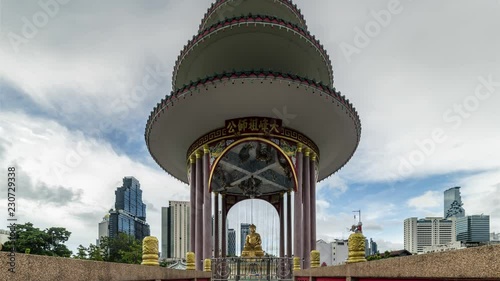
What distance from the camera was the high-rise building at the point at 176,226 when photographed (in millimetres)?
70250

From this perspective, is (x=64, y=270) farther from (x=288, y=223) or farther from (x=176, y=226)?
(x=176, y=226)

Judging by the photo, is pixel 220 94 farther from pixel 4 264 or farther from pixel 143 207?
pixel 143 207

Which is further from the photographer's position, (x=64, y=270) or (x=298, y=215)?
(x=298, y=215)

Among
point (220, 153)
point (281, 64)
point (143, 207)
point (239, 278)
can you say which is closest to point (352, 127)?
point (281, 64)

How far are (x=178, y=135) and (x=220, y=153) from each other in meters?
2.33

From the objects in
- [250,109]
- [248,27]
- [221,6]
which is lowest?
[250,109]

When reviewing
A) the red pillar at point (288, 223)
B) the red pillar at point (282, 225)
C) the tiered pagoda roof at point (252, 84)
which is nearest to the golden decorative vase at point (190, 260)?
the tiered pagoda roof at point (252, 84)

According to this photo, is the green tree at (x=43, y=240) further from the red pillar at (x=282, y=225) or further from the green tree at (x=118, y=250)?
the red pillar at (x=282, y=225)

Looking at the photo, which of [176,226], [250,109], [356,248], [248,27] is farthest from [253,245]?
[176,226]

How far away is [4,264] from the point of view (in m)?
2.74

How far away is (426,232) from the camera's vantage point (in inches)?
3634

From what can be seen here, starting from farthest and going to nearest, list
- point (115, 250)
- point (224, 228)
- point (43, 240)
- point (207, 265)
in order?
point (115, 250)
point (43, 240)
point (224, 228)
point (207, 265)

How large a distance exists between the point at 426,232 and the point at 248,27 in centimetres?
Answer: 9238

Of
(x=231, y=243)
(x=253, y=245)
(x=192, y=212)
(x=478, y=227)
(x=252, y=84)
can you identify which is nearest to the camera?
(x=252, y=84)
